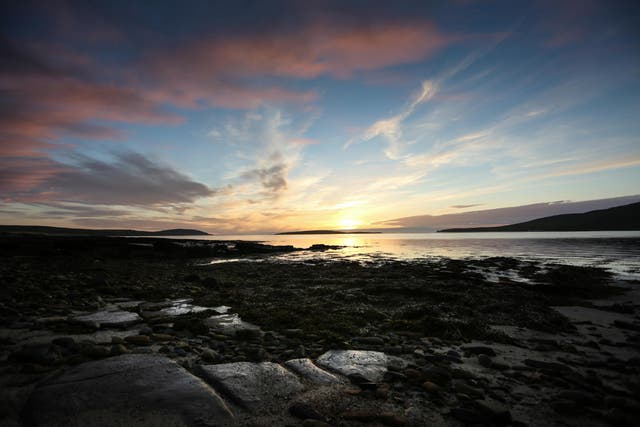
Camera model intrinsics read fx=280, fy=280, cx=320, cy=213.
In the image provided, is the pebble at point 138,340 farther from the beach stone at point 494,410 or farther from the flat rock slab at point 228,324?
the beach stone at point 494,410

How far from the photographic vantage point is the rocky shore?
11.5 ft

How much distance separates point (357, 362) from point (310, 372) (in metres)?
1.02

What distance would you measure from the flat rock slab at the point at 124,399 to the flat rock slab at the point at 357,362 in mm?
2128

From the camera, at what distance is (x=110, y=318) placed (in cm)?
719

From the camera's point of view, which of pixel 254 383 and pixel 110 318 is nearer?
pixel 254 383

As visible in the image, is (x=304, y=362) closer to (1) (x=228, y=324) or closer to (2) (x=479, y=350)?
(1) (x=228, y=324)

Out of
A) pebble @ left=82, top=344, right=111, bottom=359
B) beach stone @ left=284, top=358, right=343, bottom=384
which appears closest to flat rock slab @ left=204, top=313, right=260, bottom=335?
beach stone @ left=284, top=358, right=343, bottom=384

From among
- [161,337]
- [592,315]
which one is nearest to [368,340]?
[161,337]

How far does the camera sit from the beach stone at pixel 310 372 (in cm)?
448

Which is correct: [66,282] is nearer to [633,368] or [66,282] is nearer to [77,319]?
[77,319]

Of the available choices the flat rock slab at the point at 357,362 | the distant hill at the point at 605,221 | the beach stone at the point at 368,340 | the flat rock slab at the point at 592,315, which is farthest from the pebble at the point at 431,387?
the distant hill at the point at 605,221

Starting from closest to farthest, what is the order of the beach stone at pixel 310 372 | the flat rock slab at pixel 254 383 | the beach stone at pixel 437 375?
1. the flat rock slab at pixel 254 383
2. the beach stone at pixel 310 372
3. the beach stone at pixel 437 375

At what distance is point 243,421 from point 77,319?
6019 millimetres

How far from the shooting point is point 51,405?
3252mm
